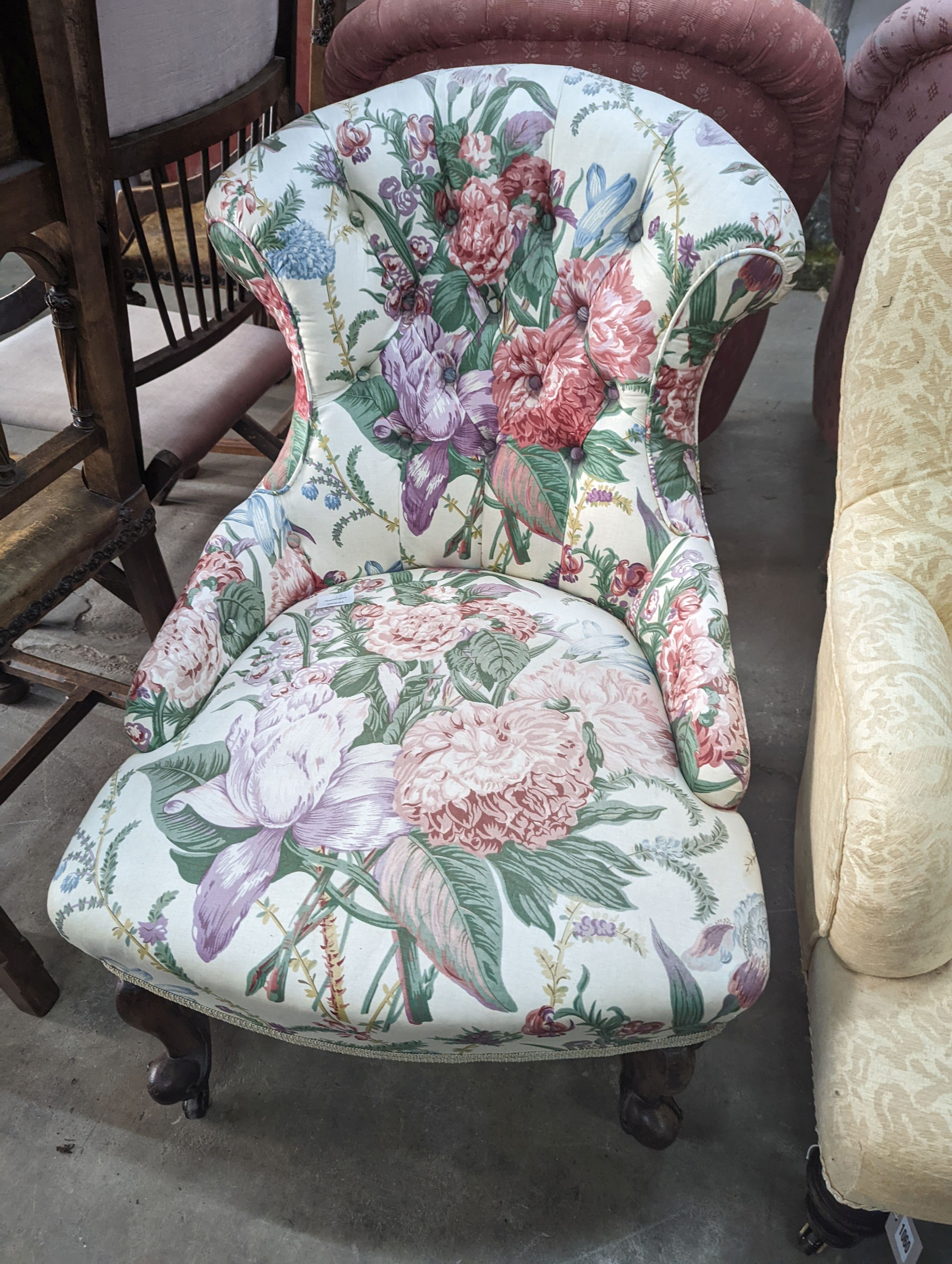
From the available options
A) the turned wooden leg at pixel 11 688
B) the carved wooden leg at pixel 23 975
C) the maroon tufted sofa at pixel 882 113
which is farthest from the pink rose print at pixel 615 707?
the turned wooden leg at pixel 11 688

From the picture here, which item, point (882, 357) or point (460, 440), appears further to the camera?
point (460, 440)

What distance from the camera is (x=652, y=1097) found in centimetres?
101

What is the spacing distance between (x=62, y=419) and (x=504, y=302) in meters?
0.67

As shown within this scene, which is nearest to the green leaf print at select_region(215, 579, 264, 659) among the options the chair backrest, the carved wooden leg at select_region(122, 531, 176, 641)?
the chair backrest

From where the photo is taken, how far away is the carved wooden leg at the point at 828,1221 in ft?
3.11

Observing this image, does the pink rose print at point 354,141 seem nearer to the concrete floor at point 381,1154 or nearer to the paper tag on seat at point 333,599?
the paper tag on seat at point 333,599

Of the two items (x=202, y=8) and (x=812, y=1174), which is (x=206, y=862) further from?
(x=202, y=8)

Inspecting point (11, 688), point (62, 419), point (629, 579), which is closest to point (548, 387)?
point (629, 579)

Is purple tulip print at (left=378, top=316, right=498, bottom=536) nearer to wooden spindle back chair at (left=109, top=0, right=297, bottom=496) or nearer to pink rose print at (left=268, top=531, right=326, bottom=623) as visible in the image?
pink rose print at (left=268, top=531, right=326, bottom=623)

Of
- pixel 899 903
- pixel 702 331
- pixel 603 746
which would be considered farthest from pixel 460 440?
pixel 899 903

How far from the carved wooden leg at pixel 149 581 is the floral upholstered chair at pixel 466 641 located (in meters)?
0.22

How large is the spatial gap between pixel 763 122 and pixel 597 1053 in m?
1.36

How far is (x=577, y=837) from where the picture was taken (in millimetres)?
850

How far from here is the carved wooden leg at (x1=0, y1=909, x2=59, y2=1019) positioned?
1.13 meters
